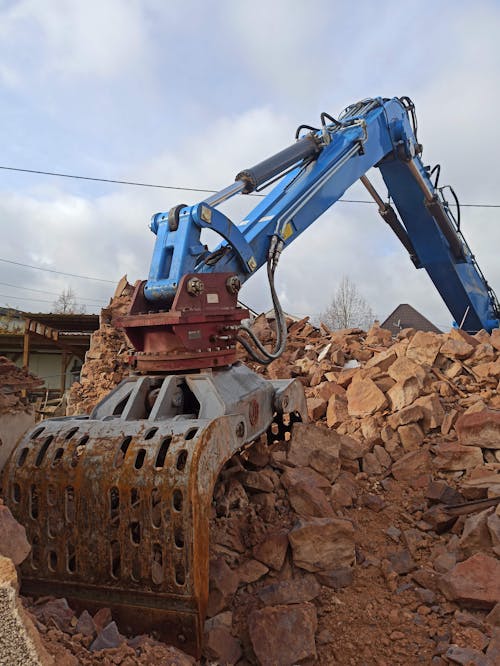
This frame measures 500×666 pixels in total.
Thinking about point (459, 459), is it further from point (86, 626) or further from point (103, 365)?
point (103, 365)

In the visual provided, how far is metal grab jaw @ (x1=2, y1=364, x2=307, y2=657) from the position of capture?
2.19m

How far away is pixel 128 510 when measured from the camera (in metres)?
2.30

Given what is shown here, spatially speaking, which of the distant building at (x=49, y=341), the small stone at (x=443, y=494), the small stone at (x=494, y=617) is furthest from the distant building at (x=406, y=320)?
the small stone at (x=494, y=617)

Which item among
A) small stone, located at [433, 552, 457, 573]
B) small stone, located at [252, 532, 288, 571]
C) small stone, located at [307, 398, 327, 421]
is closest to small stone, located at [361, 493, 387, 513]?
small stone, located at [433, 552, 457, 573]

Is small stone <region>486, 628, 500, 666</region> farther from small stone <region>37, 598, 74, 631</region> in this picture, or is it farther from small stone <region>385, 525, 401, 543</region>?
small stone <region>37, 598, 74, 631</region>

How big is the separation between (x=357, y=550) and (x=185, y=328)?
185 centimetres

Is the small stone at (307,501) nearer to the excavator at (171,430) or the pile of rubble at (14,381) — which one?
the excavator at (171,430)

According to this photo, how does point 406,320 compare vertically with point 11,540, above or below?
above

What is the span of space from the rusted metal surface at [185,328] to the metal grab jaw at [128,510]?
339mm

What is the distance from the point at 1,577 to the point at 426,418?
182 inches

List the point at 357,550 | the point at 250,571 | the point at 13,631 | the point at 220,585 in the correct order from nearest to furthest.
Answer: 1. the point at 13,631
2. the point at 220,585
3. the point at 250,571
4. the point at 357,550

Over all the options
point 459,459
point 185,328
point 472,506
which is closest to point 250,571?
point 185,328

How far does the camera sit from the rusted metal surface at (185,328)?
3.08 meters

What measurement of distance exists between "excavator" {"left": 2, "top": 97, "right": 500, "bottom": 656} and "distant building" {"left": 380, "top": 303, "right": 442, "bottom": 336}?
8310 mm
